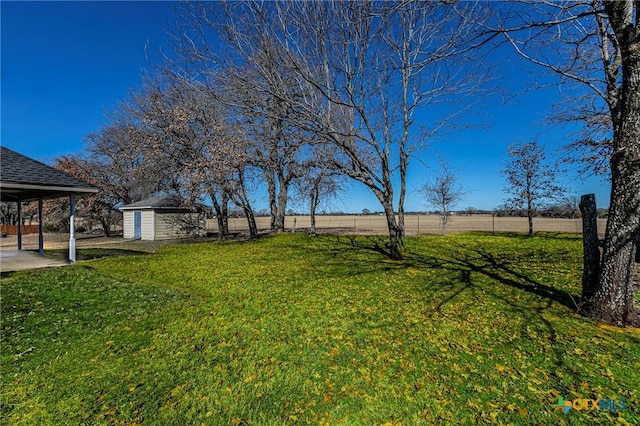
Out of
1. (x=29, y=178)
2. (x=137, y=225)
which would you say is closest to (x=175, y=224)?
(x=137, y=225)

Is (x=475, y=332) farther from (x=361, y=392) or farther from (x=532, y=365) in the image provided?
(x=361, y=392)

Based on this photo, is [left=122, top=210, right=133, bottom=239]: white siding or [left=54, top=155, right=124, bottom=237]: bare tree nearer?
[left=122, top=210, right=133, bottom=239]: white siding

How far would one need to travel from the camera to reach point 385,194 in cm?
788

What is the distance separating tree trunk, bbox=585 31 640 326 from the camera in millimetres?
3750

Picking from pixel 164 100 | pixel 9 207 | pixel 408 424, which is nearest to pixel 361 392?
pixel 408 424

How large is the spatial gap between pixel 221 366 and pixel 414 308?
2.86 metres

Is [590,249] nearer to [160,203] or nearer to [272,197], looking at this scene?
[272,197]

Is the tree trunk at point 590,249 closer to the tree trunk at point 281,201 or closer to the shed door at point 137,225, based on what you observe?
the tree trunk at point 281,201

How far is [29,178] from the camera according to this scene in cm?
832

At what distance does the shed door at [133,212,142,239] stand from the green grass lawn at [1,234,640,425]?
1319 cm

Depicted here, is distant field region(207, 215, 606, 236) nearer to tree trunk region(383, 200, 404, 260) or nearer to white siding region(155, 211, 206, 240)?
white siding region(155, 211, 206, 240)

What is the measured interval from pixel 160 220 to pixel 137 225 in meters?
1.94

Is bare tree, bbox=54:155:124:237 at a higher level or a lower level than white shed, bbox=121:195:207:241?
higher

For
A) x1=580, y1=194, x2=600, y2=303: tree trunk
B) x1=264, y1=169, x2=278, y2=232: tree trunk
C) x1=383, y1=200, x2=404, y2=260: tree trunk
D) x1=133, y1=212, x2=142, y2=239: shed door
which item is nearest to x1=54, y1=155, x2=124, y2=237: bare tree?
x1=133, y1=212, x2=142, y2=239: shed door
